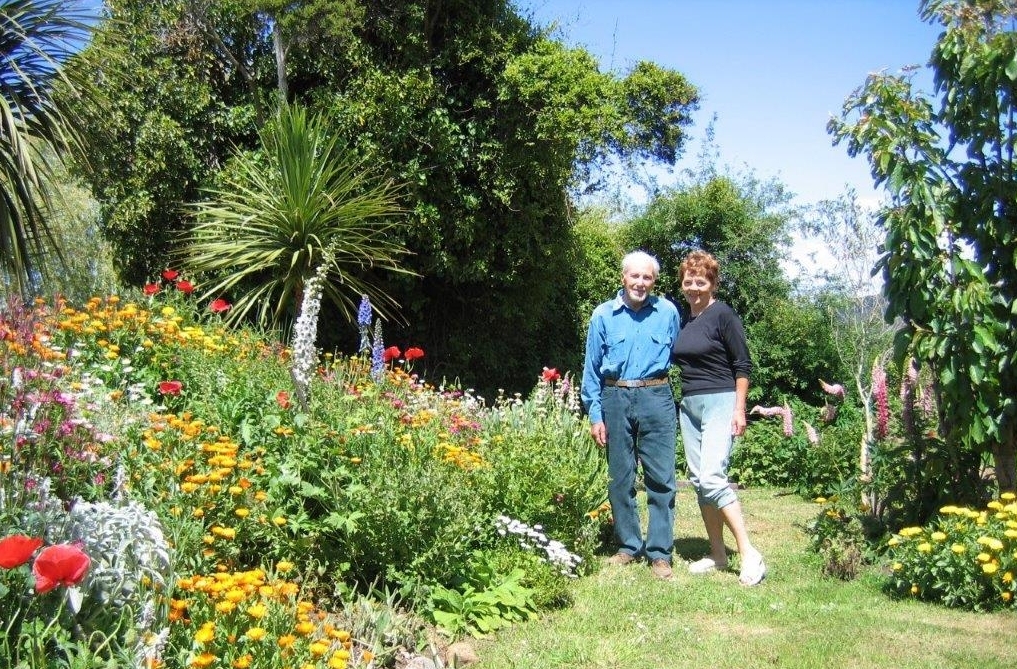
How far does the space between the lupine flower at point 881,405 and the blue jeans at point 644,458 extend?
1670 mm

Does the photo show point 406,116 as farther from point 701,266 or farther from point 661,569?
point 661,569

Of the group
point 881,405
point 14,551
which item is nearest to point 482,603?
point 14,551

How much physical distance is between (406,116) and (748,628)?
25.0 feet

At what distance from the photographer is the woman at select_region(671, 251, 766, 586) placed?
15.9 ft

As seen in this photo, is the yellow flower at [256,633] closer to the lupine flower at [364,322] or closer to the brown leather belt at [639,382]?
the brown leather belt at [639,382]

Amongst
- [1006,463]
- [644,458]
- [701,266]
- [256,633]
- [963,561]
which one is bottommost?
[256,633]

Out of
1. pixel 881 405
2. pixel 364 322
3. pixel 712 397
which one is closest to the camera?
pixel 712 397

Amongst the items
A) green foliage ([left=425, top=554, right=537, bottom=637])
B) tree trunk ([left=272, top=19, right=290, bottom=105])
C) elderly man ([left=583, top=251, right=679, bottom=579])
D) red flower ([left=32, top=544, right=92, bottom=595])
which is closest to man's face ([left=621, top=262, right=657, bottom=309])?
elderly man ([left=583, top=251, right=679, bottom=579])

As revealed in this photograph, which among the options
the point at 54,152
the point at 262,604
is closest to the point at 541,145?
the point at 54,152

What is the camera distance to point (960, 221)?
495 cm

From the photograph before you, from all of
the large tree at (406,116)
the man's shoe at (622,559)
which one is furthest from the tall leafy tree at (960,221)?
the large tree at (406,116)

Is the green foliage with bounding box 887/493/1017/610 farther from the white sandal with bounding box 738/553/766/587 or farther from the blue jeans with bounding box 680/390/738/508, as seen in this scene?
the blue jeans with bounding box 680/390/738/508

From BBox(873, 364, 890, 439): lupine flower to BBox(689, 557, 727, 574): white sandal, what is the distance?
153 centimetres

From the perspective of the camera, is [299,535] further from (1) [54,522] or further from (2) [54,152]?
(2) [54,152]
